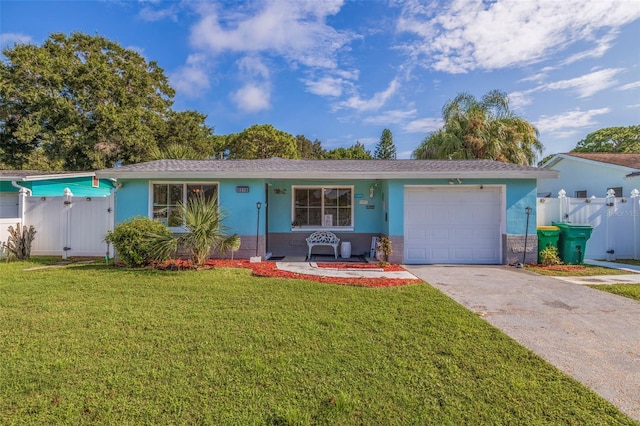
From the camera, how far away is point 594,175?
45.7ft

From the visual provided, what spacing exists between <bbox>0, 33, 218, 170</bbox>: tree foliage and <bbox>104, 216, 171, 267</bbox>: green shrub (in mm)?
15173

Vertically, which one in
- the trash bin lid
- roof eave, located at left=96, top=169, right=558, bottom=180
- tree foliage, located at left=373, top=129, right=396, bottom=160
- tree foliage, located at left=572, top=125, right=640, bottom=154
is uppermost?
tree foliage, located at left=373, top=129, right=396, bottom=160

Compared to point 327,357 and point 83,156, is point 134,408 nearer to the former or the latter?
point 327,357

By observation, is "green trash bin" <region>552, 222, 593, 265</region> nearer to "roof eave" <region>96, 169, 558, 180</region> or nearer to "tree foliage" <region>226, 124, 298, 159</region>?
"roof eave" <region>96, 169, 558, 180</region>

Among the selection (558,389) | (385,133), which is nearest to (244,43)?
(558,389)

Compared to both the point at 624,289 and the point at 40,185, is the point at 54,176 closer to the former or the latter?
the point at 40,185

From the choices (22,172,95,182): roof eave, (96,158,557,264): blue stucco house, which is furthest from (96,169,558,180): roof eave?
(22,172,95,182): roof eave

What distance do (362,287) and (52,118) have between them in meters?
23.4

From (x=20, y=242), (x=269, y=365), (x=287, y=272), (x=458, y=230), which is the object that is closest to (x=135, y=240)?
(x=287, y=272)

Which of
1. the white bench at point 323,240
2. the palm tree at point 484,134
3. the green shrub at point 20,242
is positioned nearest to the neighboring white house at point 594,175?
the palm tree at point 484,134

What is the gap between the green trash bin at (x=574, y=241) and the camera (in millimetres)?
8844

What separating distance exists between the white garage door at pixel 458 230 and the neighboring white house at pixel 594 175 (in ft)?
19.7

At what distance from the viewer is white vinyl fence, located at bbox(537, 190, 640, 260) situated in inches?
376

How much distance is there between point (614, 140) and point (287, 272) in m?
39.2
